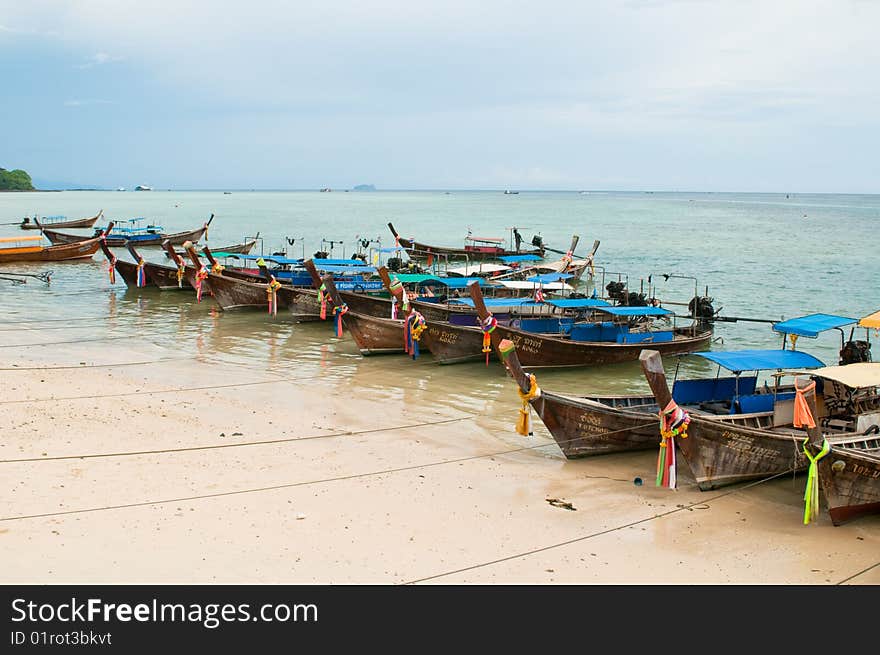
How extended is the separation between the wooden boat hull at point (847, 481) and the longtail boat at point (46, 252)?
38.0m

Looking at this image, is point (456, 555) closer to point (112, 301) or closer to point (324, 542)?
point (324, 542)

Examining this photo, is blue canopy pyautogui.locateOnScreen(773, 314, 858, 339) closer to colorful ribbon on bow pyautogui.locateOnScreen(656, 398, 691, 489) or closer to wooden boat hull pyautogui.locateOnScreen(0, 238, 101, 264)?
colorful ribbon on bow pyautogui.locateOnScreen(656, 398, 691, 489)

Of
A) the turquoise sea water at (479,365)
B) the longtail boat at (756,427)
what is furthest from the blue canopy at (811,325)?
the turquoise sea water at (479,365)

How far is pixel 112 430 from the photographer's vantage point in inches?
492

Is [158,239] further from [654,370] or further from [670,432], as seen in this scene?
[654,370]

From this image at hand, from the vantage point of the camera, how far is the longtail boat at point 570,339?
18609 mm

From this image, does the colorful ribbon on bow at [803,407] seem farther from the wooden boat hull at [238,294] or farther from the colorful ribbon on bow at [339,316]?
the wooden boat hull at [238,294]

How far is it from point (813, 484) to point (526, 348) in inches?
365

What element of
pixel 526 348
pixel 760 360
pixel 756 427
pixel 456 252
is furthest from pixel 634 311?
pixel 456 252

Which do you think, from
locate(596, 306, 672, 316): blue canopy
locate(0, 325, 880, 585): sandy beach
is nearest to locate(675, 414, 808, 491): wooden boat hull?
locate(0, 325, 880, 585): sandy beach

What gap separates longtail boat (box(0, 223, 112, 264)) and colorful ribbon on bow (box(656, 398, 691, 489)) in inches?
1424

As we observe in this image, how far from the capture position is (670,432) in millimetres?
10562

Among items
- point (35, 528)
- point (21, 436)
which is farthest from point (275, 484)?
point (21, 436)

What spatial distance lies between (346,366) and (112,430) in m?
6.96
